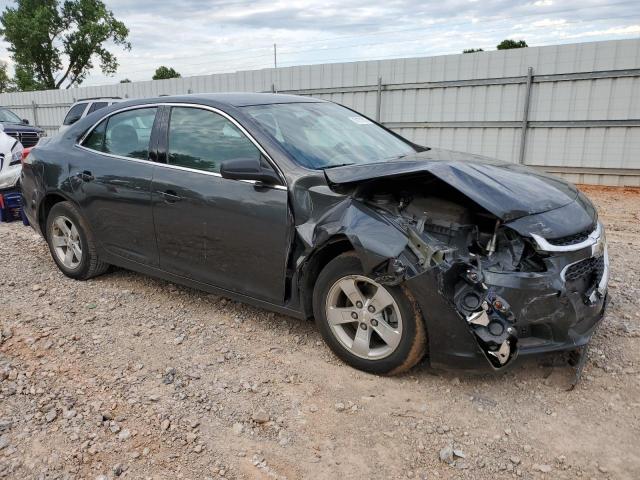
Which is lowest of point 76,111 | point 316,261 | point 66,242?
point 66,242

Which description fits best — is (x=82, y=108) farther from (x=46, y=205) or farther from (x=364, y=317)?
(x=364, y=317)

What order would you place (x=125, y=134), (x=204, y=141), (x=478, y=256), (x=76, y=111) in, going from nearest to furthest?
(x=478, y=256) < (x=204, y=141) < (x=125, y=134) < (x=76, y=111)

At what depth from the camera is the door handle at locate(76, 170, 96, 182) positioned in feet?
14.5

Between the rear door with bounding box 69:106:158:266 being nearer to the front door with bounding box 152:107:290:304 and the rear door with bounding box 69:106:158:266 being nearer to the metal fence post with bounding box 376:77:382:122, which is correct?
the front door with bounding box 152:107:290:304

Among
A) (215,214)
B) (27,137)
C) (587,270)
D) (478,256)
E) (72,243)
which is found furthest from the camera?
A: (27,137)

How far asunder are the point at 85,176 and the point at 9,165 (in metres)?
3.74

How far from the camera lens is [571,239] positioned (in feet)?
9.23

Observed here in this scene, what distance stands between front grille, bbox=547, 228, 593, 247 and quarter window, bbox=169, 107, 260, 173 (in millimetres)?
1875

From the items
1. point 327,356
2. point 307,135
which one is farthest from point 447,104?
point 327,356

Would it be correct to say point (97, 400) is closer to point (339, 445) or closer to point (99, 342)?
point (99, 342)

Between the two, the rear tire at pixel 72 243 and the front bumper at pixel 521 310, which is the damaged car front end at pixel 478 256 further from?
the rear tire at pixel 72 243

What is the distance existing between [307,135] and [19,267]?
361 centimetres

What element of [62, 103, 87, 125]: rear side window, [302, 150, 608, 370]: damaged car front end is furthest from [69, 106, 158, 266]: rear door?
[62, 103, 87, 125]: rear side window

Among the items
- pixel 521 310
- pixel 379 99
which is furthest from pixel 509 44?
pixel 521 310
